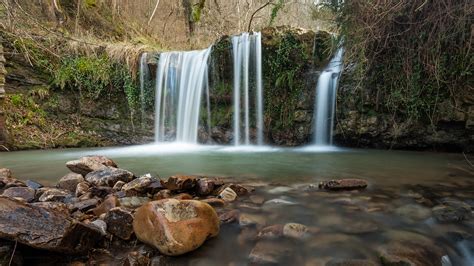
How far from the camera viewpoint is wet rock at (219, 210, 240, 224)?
251 cm

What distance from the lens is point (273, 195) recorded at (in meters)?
3.22

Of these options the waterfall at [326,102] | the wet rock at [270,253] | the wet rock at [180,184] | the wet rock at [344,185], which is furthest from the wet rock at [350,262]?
the waterfall at [326,102]

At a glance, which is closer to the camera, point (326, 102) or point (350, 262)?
point (350, 262)

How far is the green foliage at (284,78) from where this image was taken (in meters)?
7.54

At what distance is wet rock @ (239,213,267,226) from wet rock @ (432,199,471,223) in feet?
4.72

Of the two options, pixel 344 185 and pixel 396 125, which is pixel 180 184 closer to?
pixel 344 185

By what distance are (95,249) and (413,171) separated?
4.13 metres

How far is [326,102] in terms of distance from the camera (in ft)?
23.1

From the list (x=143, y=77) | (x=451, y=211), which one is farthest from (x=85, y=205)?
(x=143, y=77)

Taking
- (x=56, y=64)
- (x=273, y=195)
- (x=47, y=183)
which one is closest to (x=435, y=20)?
(x=273, y=195)

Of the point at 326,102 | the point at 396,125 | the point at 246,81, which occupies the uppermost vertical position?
the point at 246,81

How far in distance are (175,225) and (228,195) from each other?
3.49 feet

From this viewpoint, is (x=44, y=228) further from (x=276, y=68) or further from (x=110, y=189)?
(x=276, y=68)

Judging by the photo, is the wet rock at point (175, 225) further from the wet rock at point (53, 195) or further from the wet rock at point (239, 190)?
the wet rock at point (53, 195)
